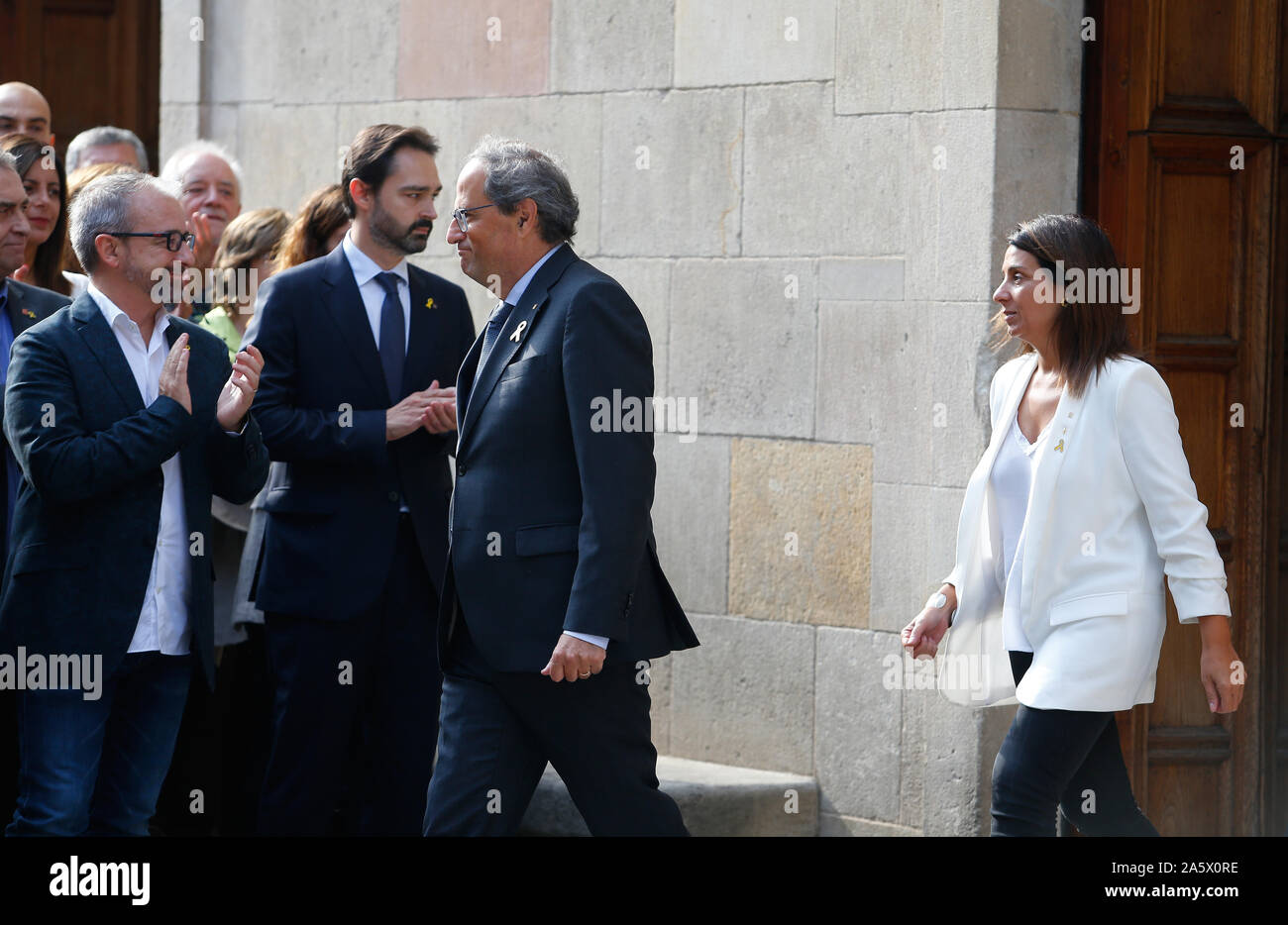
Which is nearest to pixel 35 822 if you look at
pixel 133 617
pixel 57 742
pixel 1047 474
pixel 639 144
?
pixel 57 742

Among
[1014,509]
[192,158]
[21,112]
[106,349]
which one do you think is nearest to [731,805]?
[1014,509]

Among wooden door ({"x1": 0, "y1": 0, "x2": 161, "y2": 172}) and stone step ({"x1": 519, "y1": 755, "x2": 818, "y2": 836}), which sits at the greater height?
wooden door ({"x1": 0, "y1": 0, "x2": 161, "y2": 172})

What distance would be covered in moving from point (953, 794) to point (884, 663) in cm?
47

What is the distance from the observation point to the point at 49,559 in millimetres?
4523

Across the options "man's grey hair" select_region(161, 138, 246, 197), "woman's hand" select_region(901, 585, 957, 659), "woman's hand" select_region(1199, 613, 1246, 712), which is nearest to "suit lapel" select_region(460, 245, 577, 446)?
"woman's hand" select_region(901, 585, 957, 659)

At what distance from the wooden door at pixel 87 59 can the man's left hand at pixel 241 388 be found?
4.27m

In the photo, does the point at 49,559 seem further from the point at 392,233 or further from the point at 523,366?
the point at 392,233

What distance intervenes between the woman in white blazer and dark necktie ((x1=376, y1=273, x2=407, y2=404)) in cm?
176

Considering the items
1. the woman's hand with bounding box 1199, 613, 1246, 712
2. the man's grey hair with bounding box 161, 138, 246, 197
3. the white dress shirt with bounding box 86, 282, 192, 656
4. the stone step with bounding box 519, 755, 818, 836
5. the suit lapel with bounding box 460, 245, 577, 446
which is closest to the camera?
the woman's hand with bounding box 1199, 613, 1246, 712

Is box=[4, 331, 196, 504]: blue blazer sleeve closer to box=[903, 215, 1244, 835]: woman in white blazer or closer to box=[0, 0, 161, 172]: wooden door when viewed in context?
box=[903, 215, 1244, 835]: woman in white blazer

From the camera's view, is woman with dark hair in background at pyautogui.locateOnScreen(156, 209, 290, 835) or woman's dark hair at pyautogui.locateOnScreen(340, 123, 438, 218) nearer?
woman's dark hair at pyautogui.locateOnScreen(340, 123, 438, 218)

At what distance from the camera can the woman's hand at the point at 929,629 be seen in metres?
4.61

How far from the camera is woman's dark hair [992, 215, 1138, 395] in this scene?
4.37m

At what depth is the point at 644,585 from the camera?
4223mm
